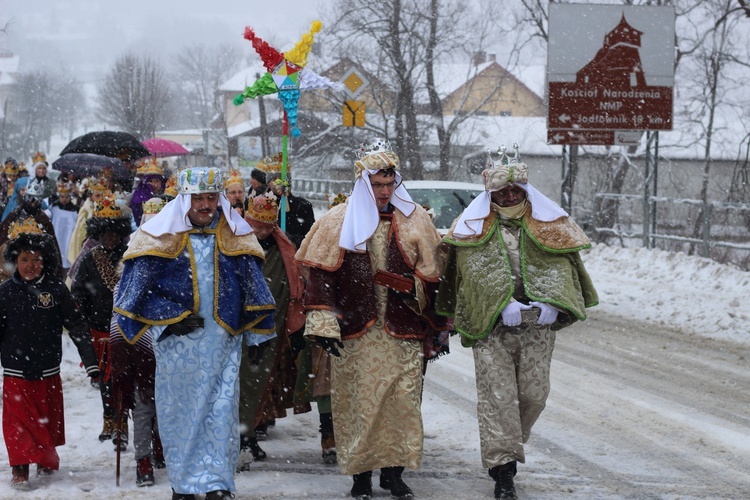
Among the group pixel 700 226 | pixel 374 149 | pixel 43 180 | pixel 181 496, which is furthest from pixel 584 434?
pixel 700 226

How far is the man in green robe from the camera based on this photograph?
19.6 ft

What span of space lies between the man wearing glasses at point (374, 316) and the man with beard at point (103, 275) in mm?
1770

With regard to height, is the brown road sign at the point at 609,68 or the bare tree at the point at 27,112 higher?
the bare tree at the point at 27,112

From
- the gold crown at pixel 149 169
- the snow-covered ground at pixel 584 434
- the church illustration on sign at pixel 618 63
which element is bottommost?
the snow-covered ground at pixel 584 434

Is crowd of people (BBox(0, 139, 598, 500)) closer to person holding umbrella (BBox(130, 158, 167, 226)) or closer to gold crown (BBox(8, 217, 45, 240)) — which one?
gold crown (BBox(8, 217, 45, 240))

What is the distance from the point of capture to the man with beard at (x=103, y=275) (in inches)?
286

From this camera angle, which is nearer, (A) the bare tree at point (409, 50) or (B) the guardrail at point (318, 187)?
(A) the bare tree at point (409, 50)

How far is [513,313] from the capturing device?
5.90m

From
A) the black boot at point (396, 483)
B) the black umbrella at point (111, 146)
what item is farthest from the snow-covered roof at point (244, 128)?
the black boot at point (396, 483)

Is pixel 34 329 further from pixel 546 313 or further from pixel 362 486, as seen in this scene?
pixel 546 313

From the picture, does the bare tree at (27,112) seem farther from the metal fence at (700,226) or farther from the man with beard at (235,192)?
the man with beard at (235,192)

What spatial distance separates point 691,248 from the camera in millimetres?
19656

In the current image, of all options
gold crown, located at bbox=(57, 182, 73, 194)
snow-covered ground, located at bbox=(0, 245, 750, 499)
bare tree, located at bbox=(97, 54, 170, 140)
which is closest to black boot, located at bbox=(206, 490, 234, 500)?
snow-covered ground, located at bbox=(0, 245, 750, 499)

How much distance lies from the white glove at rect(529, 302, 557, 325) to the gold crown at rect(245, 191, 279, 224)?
Result: 1866mm
